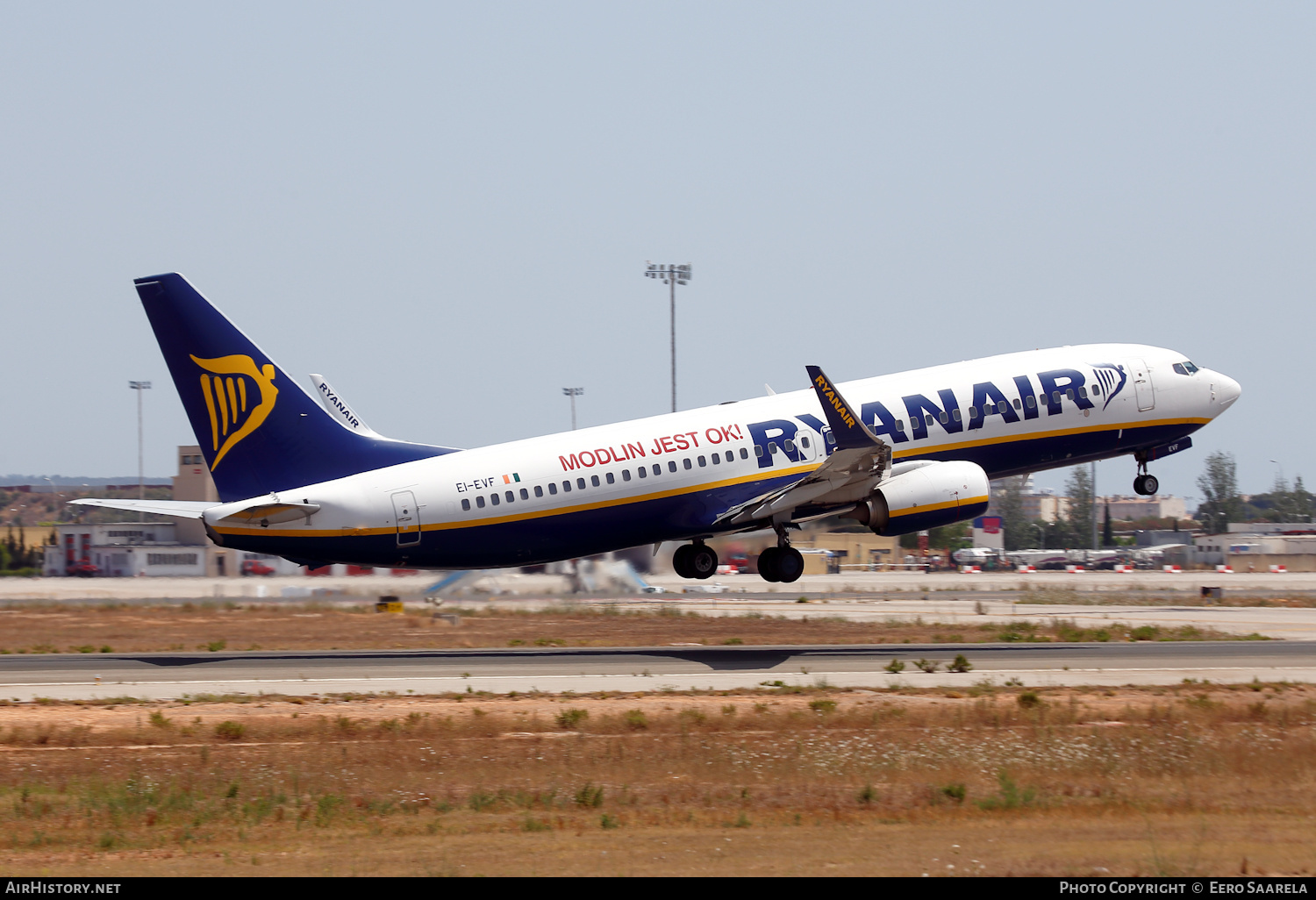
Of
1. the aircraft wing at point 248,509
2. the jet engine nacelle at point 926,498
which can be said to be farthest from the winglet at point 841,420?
the aircraft wing at point 248,509

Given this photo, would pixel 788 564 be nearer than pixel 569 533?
No

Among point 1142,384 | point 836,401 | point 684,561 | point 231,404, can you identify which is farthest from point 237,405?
point 1142,384

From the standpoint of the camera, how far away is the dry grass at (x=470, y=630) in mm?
47562

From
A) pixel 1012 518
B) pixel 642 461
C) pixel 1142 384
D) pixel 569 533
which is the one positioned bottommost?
pixel 569 533

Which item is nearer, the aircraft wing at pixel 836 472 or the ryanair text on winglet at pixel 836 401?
the ryanair text on winglet at pixel 836 401

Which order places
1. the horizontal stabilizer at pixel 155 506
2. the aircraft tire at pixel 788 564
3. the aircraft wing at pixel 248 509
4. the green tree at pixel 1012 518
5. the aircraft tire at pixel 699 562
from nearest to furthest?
the horizontal stabilizer at pixel 155 506
the aircraft wing at pixel 248 509
the aircraft tire at pixel 788 564
the aircraft tire at pixel 699 562
the green tree at pixel 1012 518

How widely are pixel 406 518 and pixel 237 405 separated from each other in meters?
5.83

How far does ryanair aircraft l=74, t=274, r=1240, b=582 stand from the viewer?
122 ft

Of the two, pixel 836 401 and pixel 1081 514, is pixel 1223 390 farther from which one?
pixel 1081 514

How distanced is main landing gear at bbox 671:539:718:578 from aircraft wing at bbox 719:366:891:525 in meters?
3.51

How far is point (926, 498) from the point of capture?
1572 inches

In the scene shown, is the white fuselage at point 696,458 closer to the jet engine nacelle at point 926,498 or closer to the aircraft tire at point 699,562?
the jet engine nacelle at point 926,498

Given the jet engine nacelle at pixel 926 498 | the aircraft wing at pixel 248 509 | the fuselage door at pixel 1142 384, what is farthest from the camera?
the fuselage door at pixel 1142 384

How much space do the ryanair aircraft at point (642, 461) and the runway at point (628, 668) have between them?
10.9 ft
